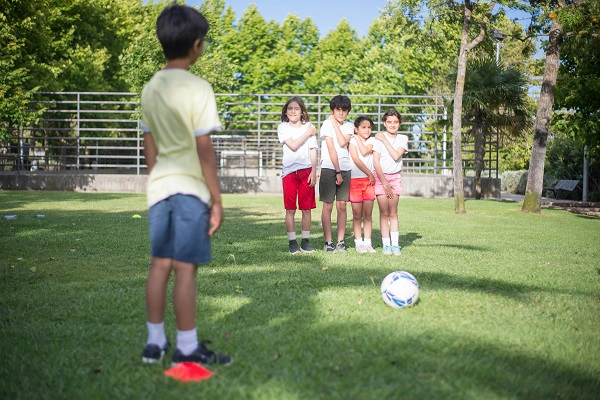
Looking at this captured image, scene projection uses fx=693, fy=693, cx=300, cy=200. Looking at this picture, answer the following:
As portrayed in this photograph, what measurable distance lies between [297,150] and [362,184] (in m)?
1.10

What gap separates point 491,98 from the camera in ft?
87.2

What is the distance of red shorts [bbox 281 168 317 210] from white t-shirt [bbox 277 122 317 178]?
0.28 ft

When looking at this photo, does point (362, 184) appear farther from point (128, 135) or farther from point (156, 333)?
point (128, 135)

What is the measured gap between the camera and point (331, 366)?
12.5 feet

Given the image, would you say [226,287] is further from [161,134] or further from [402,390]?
[402,390]

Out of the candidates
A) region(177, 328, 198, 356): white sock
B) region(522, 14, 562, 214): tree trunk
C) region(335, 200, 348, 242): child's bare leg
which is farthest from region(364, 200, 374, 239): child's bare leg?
region(522, 14, 562, 214): tree trunk

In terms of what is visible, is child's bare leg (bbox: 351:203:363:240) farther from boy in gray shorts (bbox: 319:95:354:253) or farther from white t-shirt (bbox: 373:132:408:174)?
white t-shirt (bbox: 373:132:408:174)

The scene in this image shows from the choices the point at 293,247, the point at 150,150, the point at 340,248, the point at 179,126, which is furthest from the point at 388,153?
the point at 179,126

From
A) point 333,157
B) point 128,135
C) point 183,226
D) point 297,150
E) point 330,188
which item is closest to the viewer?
point 183,226

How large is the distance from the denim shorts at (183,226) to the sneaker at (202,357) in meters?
0.49

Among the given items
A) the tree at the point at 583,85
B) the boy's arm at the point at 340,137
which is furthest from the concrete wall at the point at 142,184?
the boy's arm at the point at 340,137

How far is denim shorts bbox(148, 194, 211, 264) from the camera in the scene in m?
3.77

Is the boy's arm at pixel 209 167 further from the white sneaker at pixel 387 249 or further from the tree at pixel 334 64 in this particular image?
the tree at pixel 334 64

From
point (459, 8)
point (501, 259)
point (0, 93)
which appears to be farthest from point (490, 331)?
point (0, 93)
